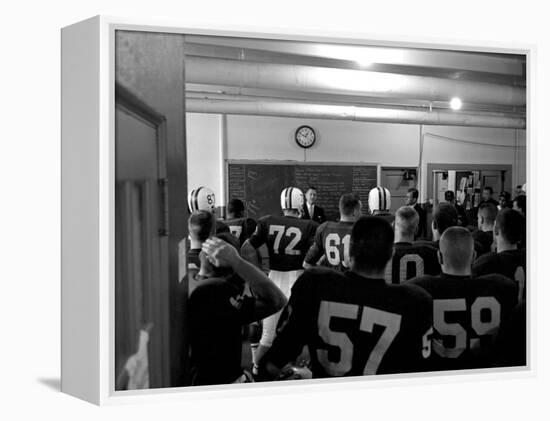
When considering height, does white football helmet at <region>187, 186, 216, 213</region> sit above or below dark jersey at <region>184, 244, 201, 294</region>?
above

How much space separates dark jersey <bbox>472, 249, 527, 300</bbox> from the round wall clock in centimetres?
115

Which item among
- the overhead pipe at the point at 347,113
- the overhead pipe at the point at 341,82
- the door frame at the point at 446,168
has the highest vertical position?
the overhead pipe at the point at 341,82

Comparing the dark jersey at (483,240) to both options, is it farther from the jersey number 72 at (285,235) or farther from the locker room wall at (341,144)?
the jersey number 72 at (285,235)

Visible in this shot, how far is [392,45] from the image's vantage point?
13.7ft

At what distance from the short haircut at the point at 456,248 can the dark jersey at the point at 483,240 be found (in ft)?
0.19

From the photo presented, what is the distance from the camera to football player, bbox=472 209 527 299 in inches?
172

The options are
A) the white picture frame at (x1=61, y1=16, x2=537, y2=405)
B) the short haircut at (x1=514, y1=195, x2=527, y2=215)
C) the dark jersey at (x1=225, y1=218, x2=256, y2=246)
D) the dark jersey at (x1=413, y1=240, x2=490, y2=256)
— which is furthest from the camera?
the short haircut at (x1=514, y1=195, x2=527, y2=215)

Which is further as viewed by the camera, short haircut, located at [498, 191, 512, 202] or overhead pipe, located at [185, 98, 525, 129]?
short haircut, located at [498, 191, 512, 202]

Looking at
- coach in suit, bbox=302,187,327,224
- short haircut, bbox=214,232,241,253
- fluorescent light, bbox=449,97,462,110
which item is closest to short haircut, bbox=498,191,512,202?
fluorescent light, bbox=449,97,462,110

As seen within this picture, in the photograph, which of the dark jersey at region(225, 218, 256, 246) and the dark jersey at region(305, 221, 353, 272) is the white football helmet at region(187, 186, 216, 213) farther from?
the dark jersey at region(305, 221, 353, 272)

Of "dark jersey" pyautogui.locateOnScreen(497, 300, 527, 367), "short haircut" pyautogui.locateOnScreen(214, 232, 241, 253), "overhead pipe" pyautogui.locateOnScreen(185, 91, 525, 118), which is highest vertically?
"overhead pipe" pyautogui.locateOnScreen(185, 91, 525, 118)

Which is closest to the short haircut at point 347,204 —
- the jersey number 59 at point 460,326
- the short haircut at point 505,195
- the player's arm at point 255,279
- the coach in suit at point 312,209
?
the coach in suit at point 312,209

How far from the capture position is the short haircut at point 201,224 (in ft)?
12.4

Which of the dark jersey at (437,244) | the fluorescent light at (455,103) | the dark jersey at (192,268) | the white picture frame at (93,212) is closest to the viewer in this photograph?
the white picture frame at (93,212)
